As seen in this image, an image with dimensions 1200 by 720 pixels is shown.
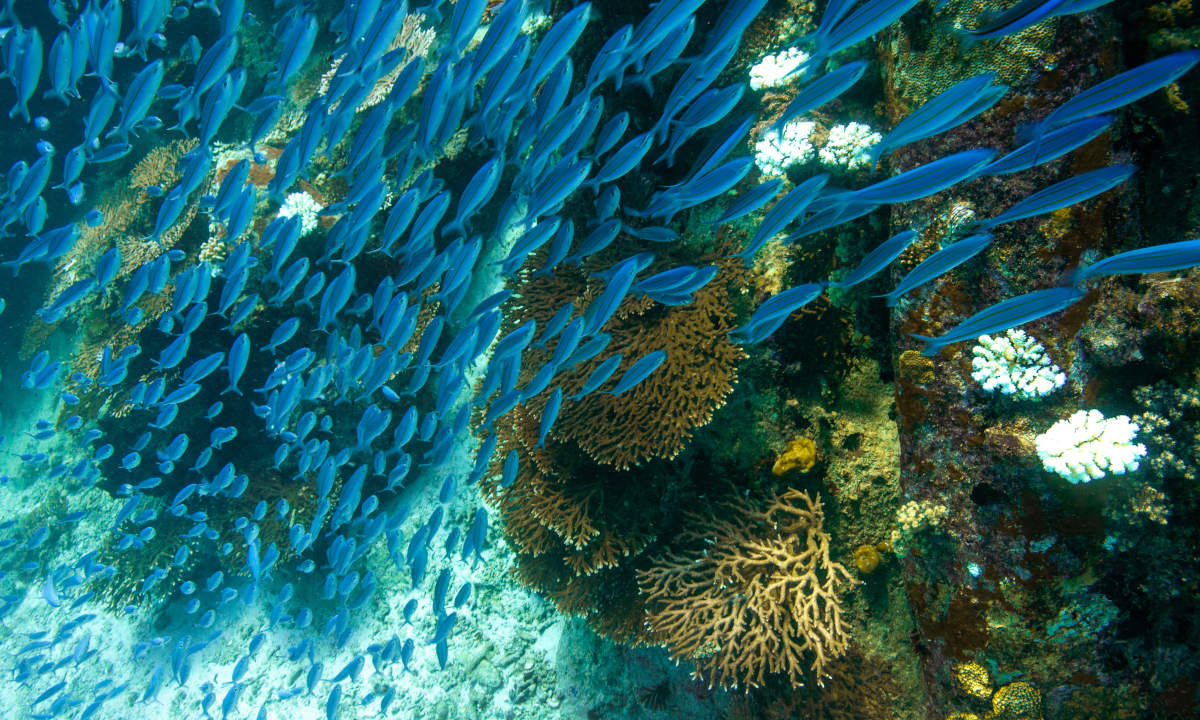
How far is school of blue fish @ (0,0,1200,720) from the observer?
239cm

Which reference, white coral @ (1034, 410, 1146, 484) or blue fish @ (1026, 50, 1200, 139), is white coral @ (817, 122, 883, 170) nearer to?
blue fish @ (1026, 50, 1200, 139)

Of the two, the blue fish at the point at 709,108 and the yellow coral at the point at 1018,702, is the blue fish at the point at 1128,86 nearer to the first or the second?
the blue fish at the point at 709,108

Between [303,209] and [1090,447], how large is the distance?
7.55m

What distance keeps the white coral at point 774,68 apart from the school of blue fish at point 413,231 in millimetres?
223

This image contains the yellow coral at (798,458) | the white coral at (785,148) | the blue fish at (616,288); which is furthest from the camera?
the white coral at (785,148)

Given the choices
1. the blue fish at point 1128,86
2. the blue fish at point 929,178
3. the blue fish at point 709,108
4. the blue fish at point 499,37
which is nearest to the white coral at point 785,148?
the blue fish at point 709,108

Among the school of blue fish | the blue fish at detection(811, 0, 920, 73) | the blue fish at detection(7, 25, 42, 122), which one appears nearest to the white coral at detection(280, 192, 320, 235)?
the school of blue fish

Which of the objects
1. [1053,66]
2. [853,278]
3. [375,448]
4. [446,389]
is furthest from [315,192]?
[1053,66]

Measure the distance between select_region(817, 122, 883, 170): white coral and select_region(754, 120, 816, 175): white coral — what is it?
0.39ft

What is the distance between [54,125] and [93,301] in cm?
530

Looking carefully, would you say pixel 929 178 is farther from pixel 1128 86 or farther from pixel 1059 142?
pixel 1128 86

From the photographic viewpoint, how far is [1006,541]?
2541 mm

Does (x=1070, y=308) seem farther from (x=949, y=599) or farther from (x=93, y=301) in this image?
(x=93, y=301)

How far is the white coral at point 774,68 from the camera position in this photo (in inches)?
157
